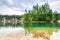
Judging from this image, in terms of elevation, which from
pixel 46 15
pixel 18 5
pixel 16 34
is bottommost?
pixel 16 34

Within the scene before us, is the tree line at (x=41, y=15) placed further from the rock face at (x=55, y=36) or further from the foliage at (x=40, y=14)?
the rock face at (x=55, y=36)

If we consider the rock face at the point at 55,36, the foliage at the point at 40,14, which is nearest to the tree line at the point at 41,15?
the foliage at the point at 40,14

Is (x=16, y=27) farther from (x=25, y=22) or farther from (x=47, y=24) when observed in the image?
(x=47, y=24)

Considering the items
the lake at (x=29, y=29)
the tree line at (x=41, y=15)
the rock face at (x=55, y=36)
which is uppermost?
the tree line at (x=41, y=15)

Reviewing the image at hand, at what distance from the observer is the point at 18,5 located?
1.86 metres

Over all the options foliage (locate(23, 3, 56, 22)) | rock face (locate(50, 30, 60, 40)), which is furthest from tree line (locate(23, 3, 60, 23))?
rock face (locate(50, 30, 60, 40))

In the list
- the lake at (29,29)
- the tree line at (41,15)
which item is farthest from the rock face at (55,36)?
the tree line at (41,15)

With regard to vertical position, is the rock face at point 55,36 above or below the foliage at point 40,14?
below

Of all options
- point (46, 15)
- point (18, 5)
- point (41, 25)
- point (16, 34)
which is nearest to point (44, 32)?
point (41, 25)

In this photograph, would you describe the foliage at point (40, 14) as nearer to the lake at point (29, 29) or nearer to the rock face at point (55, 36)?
the lake at point (29, 29)

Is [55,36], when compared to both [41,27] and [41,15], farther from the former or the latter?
[41,15]

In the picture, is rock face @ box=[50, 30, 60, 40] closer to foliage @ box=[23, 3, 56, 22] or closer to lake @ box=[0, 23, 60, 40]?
lake @ box=[0, 23, 60, 40]

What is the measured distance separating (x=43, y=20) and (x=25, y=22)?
A: 23 cm

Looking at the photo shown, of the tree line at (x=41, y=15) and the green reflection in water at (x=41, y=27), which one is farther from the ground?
the tree line at (x=41, y=15)
